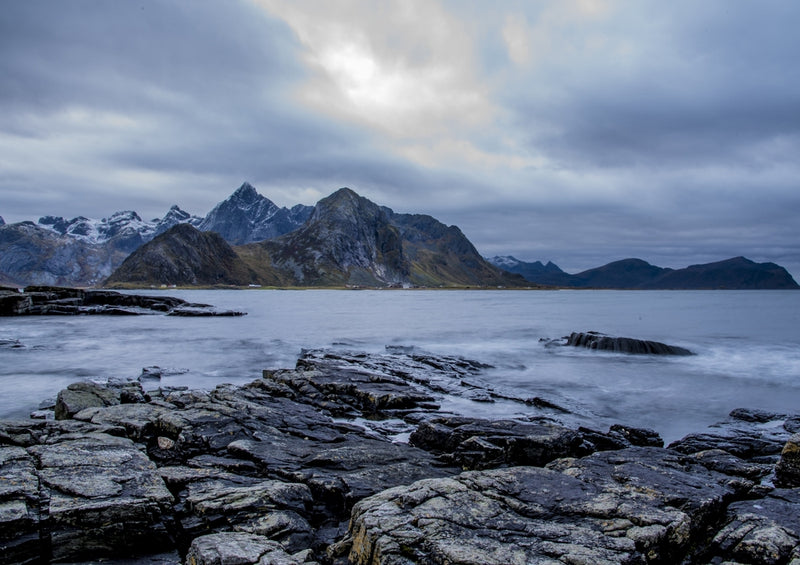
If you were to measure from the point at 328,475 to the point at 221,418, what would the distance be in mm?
5312

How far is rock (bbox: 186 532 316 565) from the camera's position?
6.71 metres

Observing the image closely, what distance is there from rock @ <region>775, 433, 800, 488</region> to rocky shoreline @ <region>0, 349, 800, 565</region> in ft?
0.15

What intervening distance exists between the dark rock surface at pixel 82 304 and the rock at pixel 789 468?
85.3 m

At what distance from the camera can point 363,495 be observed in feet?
32.6

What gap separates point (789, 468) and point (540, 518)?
7.69 m

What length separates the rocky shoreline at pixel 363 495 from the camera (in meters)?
7.16

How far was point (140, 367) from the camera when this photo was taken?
107 feet

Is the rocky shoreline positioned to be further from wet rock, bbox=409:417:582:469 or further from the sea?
the sea

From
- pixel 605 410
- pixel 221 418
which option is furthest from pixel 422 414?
pixel 605 410

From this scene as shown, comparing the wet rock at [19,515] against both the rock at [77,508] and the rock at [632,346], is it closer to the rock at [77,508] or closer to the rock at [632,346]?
the rock at [77,508]

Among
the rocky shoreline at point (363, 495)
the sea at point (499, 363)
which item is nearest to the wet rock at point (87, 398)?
the rocky shoreline at point (363, 495)

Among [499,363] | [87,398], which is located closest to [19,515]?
[87,398]

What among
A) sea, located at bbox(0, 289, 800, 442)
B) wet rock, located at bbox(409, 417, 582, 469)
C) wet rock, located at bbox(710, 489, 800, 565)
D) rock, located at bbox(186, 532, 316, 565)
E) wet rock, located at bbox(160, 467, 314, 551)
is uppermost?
wet rock, located at bbox(710, 489, 800, 565)

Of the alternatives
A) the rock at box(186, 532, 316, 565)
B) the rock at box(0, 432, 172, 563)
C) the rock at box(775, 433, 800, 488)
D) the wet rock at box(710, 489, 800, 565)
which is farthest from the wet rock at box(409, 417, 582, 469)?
the rock at box(0, 432, 172, 563)
